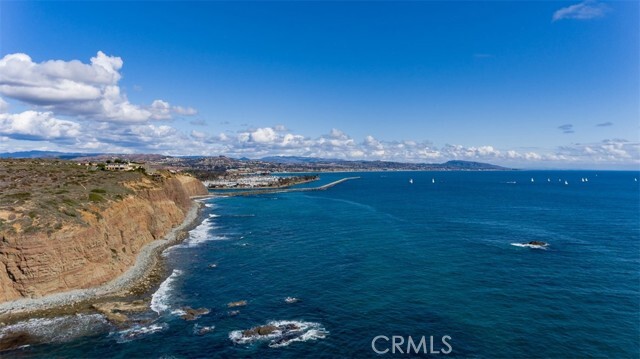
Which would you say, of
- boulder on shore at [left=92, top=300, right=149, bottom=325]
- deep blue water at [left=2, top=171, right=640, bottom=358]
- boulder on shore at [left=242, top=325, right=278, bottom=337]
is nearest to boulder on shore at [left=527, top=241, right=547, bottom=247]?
deep blue water at [left=2, top=171, right=640, bottom=358]

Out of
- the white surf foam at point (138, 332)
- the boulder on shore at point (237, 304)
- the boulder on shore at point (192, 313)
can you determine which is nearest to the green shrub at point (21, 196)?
the white surf foam at point (138, 332)

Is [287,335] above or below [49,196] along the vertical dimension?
below

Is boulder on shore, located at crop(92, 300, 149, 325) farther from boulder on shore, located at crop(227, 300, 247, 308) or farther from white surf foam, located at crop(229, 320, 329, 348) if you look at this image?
white surf foam, located at crop(229, 320, 329, 348)

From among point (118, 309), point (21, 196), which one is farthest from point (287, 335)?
point (21, 196)

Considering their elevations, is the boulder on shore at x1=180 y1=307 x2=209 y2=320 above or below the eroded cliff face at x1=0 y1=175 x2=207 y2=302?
below

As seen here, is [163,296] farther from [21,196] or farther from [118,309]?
[21,196]

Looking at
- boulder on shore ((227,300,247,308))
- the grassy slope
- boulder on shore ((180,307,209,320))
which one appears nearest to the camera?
boulder on shore ((180,307,209,320))

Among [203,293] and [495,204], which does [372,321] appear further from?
[495,204]
